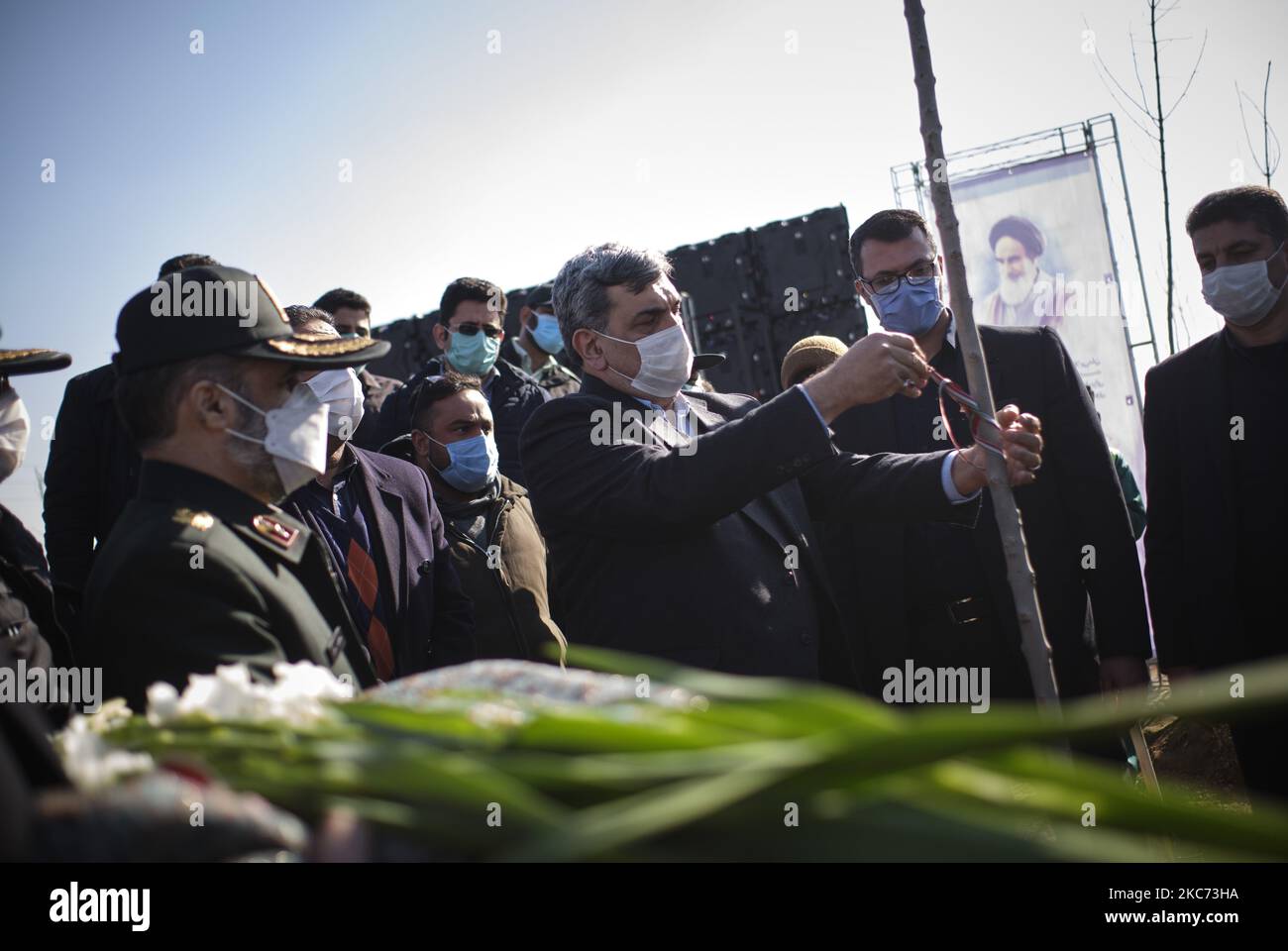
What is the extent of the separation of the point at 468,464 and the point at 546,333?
2.61 metres

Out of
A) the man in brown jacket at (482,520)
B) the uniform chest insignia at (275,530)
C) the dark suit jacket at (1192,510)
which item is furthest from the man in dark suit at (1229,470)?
the uniform chest insignia at (275,530)

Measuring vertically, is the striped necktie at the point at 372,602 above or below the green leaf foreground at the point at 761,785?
above

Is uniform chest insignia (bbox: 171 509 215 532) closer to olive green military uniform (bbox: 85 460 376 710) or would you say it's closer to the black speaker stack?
olive green military uniform (bbox: 85 460 376 710)

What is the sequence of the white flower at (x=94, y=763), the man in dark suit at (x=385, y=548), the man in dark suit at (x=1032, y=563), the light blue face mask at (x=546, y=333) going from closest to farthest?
the white flower at (x=94, y=763), the man in dark suit at (x=385, y=548), the man in dark suit at (x=1032, y=563), the light blue face mask at (x=546, y=333)

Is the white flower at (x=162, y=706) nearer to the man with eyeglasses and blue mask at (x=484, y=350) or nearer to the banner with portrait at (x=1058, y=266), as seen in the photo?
the man with eyeglasses and blue mask at (x=484, y=350)

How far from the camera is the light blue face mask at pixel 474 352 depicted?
6398mm

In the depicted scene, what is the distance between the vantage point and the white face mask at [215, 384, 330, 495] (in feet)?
8.13

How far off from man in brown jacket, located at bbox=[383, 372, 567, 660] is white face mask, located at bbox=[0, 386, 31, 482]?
5.76 feet

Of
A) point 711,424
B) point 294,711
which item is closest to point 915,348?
point 711,424

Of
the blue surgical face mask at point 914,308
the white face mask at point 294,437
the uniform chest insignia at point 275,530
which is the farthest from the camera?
the blue surgical face mask at point 914,308

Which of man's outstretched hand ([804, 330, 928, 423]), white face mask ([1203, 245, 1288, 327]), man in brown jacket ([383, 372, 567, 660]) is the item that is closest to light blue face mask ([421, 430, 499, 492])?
man in brown jacket ([383, 372, 567, 660])

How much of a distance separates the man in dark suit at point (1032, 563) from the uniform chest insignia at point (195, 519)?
7.98 feet

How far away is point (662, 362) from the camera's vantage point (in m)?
3.32
